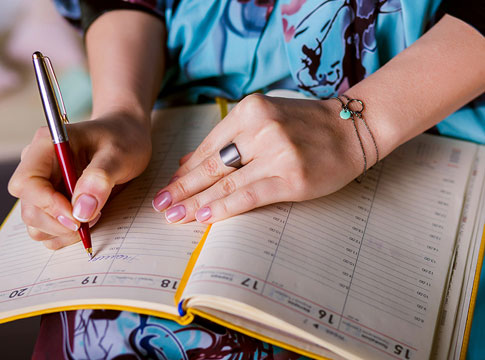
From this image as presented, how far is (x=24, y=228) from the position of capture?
65cm

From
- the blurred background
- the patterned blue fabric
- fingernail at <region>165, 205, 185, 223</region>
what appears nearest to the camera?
fingernail at <region>165, 205, 185, 223</region>

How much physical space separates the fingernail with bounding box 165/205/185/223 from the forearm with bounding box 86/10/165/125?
0.67ft

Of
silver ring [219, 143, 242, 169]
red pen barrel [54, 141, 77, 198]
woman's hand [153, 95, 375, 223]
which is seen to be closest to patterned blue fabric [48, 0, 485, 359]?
woman's hand [153, 95, 375, 223]

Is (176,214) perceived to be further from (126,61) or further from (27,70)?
(27,70)

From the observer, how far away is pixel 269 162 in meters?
0.56

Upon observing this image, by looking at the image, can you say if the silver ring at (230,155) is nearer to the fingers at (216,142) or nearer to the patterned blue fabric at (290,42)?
the fingers at (216,142)

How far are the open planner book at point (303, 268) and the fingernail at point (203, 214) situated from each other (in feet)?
0.07

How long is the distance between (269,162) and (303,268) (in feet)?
0.49

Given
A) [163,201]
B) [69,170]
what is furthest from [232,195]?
[69,170]

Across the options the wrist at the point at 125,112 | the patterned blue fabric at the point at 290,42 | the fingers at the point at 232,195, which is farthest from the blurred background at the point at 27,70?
the fingers at the point at 232,195

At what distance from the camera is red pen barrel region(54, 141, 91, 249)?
0.53m

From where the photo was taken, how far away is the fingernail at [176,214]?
0.57 meters

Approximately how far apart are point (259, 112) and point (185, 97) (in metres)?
0.37

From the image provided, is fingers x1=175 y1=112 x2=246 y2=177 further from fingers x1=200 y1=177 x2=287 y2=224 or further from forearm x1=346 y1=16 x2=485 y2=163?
forearm x1=346 y1=16 x2=485 y2=163
